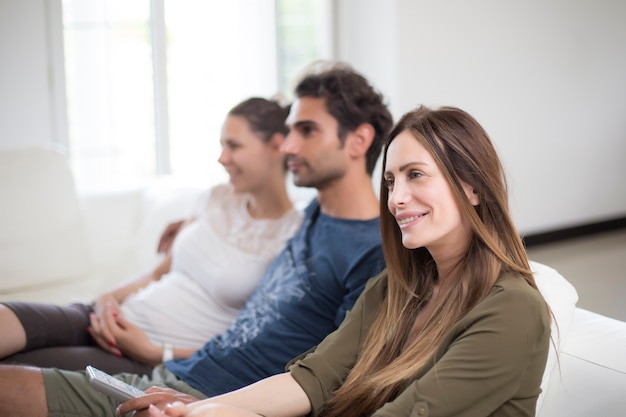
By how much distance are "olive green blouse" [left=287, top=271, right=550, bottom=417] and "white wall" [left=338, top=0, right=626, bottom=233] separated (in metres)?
2.72

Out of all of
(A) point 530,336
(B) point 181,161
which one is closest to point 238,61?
(B) point 181,161

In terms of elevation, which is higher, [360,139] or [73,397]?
[360,139]

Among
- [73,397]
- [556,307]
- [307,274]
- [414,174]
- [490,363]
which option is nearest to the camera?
[490,363]

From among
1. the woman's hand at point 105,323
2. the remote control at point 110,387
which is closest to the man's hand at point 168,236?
the woman's hand at point 105,323

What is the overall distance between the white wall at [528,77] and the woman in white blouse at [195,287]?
5.34 feet

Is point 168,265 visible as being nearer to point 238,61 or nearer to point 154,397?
point 154,397

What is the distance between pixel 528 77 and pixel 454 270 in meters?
3.35

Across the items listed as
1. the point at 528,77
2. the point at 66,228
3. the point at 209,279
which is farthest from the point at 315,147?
the point at 528,77

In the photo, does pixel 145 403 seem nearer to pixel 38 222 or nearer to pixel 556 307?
pixel 556 307

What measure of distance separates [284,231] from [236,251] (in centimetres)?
15

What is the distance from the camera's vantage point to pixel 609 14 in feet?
16.8

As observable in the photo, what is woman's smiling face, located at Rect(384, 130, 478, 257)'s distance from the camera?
1.58m

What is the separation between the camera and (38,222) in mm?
3023

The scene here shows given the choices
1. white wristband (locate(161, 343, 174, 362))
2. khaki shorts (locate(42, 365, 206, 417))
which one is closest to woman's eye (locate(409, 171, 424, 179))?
khaki shorts (locate(42, 365, 206, 417))
